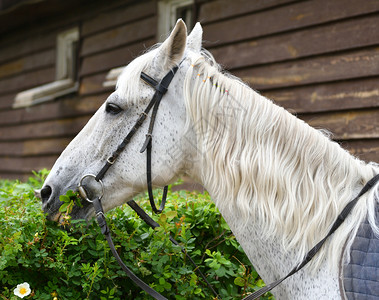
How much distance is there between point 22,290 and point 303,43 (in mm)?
3041

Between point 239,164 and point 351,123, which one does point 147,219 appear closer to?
point 239,164

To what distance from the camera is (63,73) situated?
Answer: 719cm

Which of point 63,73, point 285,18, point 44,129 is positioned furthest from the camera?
point 63,73

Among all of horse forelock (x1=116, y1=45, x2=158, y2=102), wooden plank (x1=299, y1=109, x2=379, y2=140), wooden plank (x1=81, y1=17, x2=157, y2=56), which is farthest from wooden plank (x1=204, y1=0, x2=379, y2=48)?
horse forelock (x1=116, y1=45, x2=158, y2=102)

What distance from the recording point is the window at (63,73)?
21.2ft

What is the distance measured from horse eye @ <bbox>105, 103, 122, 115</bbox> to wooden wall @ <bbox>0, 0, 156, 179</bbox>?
118 inches

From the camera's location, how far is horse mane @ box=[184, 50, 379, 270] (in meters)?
1.59

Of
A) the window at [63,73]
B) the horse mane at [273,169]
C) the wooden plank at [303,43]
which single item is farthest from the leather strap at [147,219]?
the window at [63,73]

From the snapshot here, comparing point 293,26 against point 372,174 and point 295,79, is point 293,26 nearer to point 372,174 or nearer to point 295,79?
point 295,79

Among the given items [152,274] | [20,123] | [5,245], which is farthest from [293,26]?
[20,123]

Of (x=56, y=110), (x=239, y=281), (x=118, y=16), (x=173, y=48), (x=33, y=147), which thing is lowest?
(x=33, y=147)

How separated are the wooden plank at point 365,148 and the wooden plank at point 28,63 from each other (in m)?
5.37

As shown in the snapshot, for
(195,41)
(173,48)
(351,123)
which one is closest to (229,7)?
(351,123)

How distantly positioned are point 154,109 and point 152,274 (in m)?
0.79
